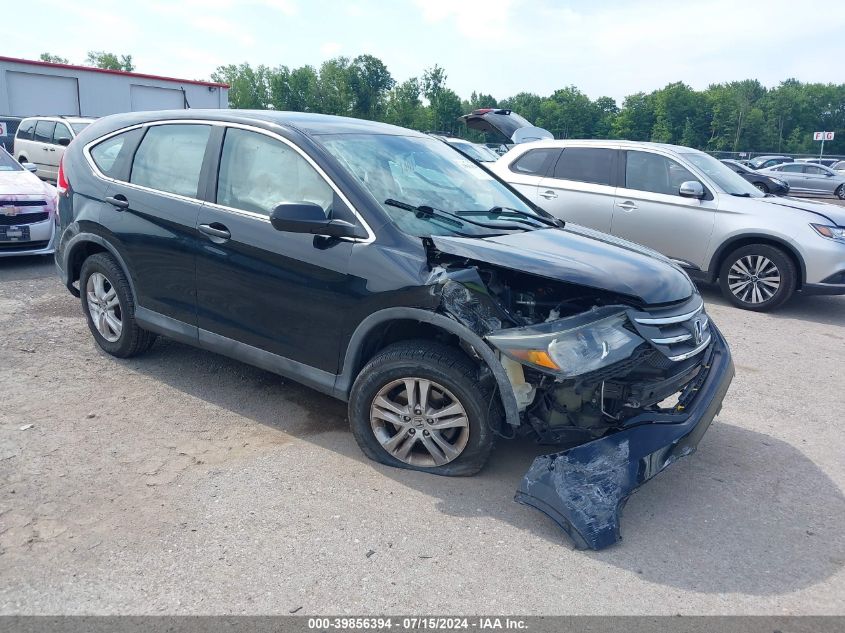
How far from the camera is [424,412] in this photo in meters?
3.51

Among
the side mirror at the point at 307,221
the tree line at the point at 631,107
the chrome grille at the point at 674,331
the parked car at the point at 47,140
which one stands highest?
the tree line at the point at 631,107

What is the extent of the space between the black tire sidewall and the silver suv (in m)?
5.53

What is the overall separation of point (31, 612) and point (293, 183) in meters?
2.49

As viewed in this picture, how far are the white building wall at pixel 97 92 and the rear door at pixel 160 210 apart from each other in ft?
77.4

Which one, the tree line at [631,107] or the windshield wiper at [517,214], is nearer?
the windshield wiper at [517,214]

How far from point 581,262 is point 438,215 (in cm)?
91

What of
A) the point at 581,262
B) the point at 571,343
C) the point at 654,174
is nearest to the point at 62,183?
the point at 581,262

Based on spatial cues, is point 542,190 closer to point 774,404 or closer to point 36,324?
point 774,404

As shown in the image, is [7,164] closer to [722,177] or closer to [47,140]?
[47,140]

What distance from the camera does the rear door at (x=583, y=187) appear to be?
8281 millimetres

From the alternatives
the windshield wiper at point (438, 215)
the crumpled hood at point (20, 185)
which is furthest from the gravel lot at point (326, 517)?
Answer: the crumpled hood at point (20, 185)

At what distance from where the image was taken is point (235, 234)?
404 centimetres

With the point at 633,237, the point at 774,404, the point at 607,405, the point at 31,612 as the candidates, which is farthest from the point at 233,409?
the point at 633,237

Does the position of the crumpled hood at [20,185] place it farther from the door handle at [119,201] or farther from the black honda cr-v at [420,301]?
the black honda cr-v at [420,301]
